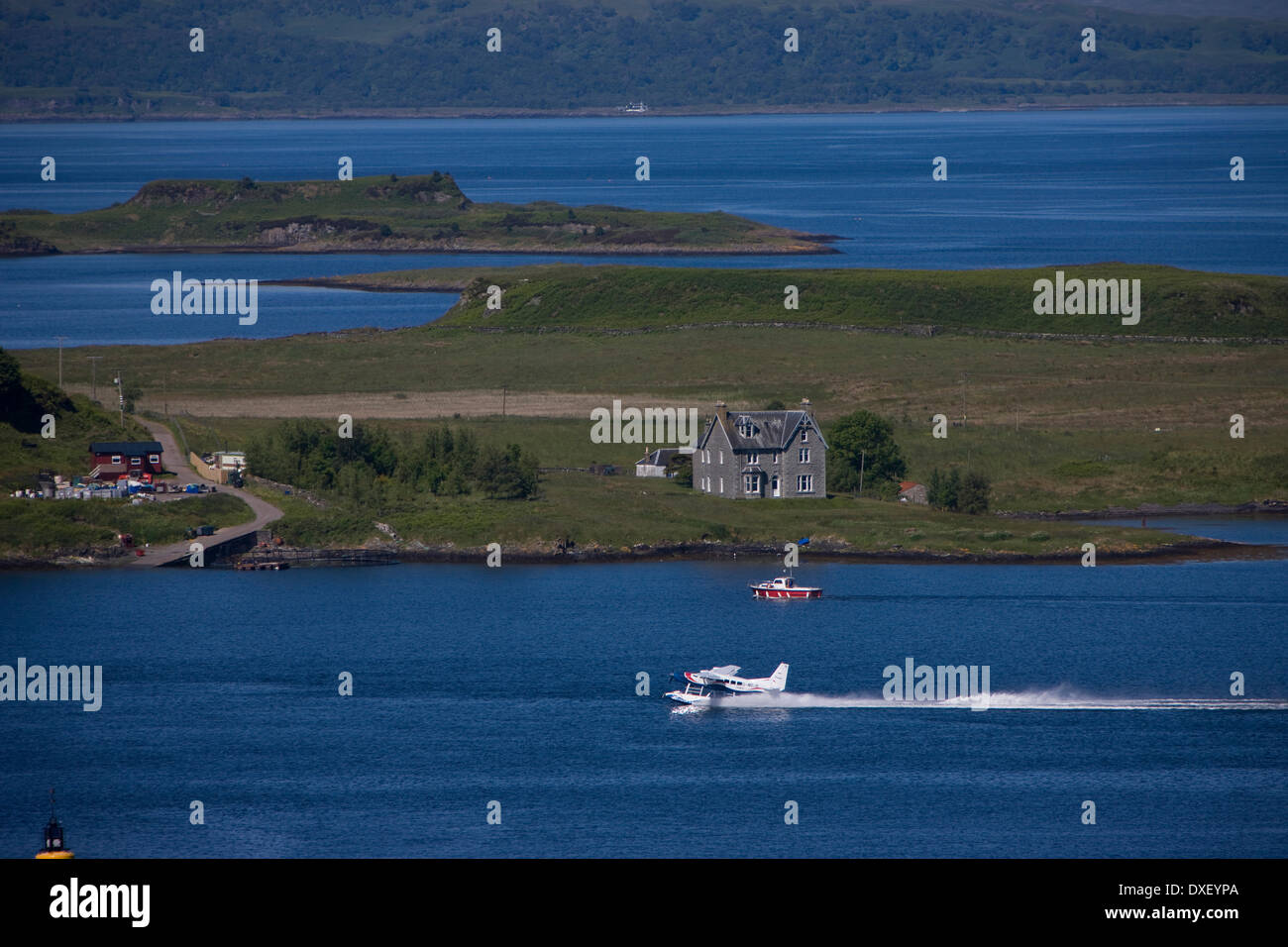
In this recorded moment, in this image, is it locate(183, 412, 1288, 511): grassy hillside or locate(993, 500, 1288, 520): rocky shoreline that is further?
locate(183, 412, 1288, 511): grassy hillside

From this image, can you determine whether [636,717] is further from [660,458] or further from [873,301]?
[873,301]

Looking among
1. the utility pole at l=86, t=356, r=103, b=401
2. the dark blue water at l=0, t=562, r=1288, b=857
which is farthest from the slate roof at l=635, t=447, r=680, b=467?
the utility pole at l=86, t=356, r=103, b=401

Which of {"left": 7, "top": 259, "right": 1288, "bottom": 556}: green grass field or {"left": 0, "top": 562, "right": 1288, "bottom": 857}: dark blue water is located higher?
{"left": 7, "top": 259, "right": 1288, "bottom": 556}: green grass field

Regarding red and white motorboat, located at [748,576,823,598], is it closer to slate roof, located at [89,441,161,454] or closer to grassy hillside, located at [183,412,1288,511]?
grassy hillside, located at [183,412,1288,511]

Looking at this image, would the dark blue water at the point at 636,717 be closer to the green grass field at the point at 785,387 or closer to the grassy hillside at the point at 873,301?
the green grass field at the point at 785,387

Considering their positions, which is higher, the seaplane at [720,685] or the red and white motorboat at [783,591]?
the red and white motorboat at [783,591]

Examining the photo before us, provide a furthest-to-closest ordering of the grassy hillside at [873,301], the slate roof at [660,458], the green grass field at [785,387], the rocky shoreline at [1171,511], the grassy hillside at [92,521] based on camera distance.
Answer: the grassy hillside at [873,301] → the slate roof at [660,458] → the rocky shoreline at [1171,511] → the green grass field at [785,387] → the grassy hillside at [92,521]

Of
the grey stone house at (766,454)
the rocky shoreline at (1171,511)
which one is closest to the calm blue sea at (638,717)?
the grey stone house at (766,454)

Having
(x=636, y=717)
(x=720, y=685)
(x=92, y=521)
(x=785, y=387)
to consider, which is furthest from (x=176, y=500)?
(x=785, y=387)
